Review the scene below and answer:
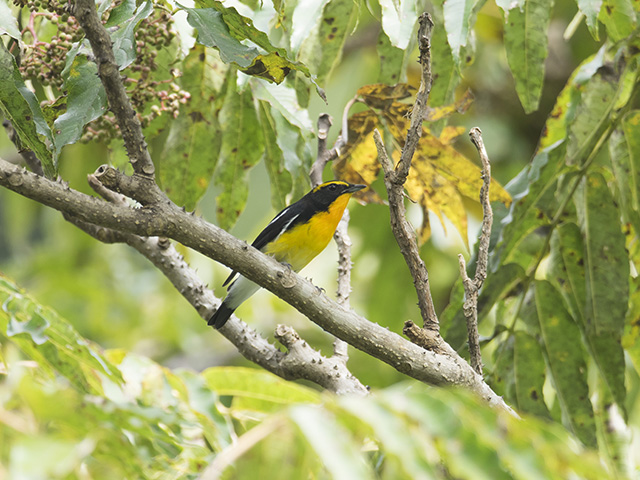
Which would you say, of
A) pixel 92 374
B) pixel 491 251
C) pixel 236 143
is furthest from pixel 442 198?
pixel 92 374

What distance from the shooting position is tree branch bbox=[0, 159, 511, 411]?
2111 mm

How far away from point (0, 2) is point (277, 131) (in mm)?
1160

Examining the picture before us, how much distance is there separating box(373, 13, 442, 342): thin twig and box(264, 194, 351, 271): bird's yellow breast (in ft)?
5.21

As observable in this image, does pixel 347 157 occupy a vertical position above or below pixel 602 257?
above

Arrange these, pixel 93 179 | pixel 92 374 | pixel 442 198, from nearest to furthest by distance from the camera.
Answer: pixel 92 374 → pixel 93 179 → pixel 442 198

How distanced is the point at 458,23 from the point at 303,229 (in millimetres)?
1837

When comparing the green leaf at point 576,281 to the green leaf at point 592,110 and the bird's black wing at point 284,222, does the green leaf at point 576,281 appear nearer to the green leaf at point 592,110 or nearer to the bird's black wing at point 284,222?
the green leaf at point 592,110

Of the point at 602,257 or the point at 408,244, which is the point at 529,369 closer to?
the point at 602,257

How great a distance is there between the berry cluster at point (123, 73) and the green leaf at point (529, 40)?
1.35 m

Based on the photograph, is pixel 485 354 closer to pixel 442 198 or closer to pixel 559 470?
pixel 442 198

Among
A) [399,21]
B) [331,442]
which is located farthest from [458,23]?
[331,442]

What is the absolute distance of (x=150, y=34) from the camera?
Answer: 290 cm

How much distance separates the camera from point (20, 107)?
214cm

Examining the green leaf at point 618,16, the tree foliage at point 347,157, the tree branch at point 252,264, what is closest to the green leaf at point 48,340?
the tree foliage at point 347,157
